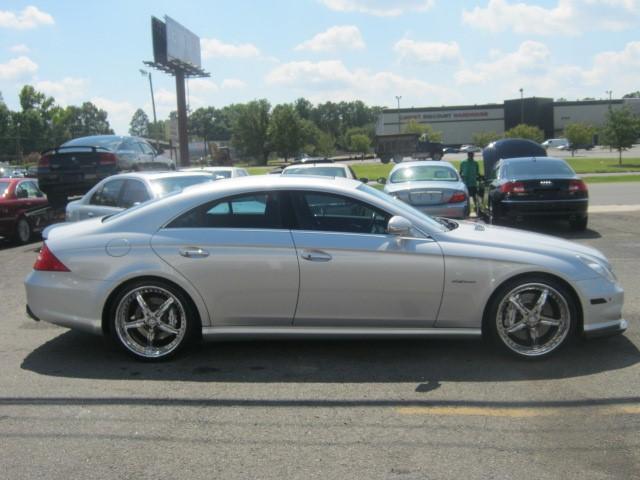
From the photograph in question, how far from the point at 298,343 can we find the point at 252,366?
684 mm

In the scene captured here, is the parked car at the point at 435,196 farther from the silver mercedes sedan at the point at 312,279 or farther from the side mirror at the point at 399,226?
the side mirror at the point at 399,226

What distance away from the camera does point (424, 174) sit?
1380 cm

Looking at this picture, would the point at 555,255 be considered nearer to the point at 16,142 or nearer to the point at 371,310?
the point at 371,310

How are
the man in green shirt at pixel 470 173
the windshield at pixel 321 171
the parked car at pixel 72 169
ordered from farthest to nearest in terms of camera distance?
Result: the man in green shirt at pixel 470 173 → the parked car at pixel 72 169 → the windshield at pixel 321 171

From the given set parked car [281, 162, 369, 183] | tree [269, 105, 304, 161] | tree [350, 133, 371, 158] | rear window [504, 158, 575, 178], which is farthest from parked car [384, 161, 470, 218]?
tree [350, 133, 371, 158]

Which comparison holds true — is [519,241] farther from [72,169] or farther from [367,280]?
[72,169]

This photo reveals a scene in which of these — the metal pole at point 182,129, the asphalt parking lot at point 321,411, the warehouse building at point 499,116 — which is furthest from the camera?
the warehouse building at point 499,116

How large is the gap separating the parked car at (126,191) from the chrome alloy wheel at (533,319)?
5550mm

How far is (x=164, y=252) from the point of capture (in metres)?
5.26

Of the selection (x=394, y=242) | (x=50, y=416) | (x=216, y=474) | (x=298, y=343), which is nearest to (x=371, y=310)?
(x=394, y=242)

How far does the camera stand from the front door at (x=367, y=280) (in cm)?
515

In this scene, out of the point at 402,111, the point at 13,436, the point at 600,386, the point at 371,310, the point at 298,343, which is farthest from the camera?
the point at 402,111

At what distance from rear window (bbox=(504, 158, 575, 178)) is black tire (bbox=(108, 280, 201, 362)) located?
30.3 feet

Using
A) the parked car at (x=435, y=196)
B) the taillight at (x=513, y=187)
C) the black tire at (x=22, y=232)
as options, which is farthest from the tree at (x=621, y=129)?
the black tire at (x=22, y=232)
